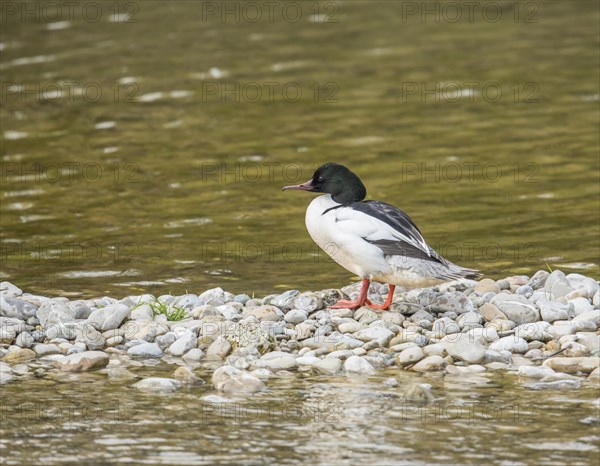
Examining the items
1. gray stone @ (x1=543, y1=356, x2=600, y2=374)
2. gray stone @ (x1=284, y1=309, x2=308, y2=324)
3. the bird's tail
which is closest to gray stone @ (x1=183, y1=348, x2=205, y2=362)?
gray stone @ (x1=284, y1=309, x2=308, y2=324)

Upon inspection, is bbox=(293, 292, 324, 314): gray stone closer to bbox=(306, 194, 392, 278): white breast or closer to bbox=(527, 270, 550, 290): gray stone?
bbox=(306, 194, 392, 278): white breast

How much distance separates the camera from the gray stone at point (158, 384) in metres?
8.18

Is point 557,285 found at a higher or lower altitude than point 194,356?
higher

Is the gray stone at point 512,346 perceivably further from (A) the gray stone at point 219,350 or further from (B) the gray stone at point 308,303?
(A) the gray stone at point 219,350

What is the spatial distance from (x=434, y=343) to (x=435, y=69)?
45.0ft

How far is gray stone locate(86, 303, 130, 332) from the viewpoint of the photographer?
962 cm

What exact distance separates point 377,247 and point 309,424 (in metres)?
2.35

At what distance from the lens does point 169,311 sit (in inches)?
390

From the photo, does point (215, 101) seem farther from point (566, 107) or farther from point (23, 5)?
point (23, 5)

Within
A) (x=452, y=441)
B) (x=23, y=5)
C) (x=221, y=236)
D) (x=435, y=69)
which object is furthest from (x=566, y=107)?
(x=23, y=5)

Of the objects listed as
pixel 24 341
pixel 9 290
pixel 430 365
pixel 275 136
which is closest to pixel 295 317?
pixel 430 365

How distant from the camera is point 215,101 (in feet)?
67.8

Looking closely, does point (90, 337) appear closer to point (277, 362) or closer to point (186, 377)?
point (186, 377)

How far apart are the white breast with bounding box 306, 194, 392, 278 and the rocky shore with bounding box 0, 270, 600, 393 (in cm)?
37
